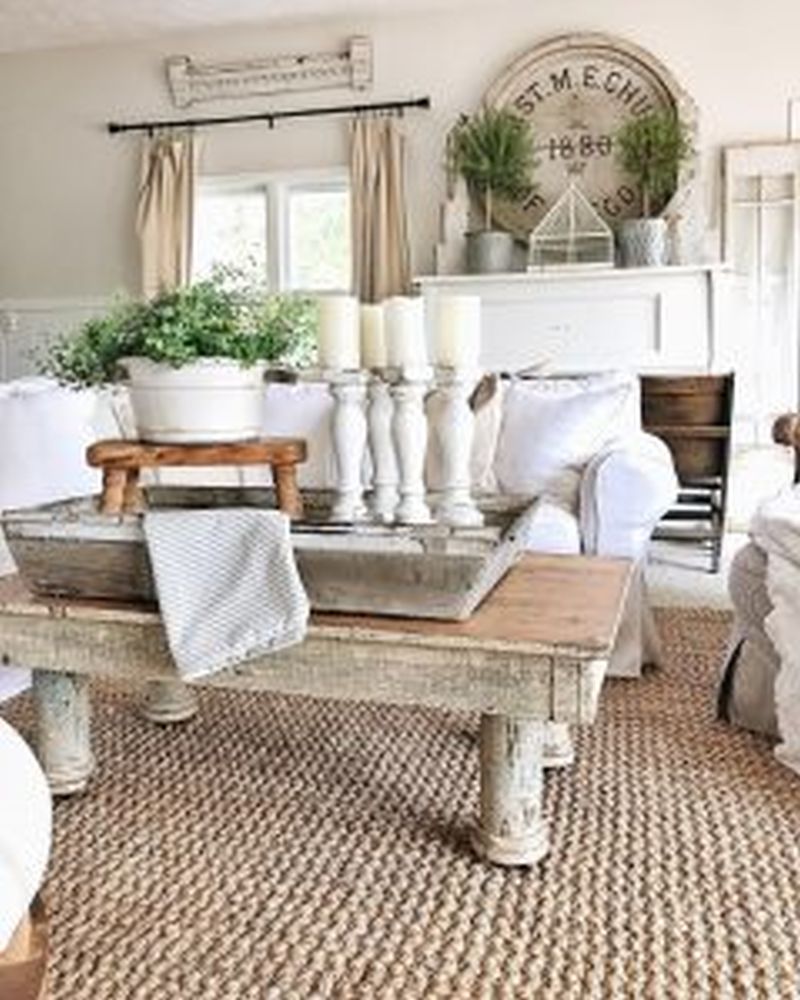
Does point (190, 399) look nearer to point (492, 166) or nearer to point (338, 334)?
point (338, 334)

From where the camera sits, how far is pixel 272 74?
230 inches

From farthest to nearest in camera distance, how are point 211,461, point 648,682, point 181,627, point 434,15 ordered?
point 434,15, point 648,682, point 211,461, point 181,627

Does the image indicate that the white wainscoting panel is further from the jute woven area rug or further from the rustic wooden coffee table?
the rustic wooden coffee table

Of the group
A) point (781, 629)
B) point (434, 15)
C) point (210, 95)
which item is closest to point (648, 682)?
point (781, 629)

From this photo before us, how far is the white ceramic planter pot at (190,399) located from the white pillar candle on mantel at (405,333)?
26 centimetres

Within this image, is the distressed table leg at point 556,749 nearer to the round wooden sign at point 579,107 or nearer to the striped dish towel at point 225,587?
the striped dish towel at point 225,587

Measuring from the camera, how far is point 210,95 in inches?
235

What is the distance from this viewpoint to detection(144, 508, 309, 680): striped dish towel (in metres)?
1.68

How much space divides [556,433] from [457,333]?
1.08 metres

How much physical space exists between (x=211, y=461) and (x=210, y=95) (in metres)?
4.69

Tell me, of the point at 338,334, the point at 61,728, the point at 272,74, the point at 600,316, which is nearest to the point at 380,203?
the point at 272,74

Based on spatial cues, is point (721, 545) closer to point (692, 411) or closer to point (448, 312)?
point (692, 411)

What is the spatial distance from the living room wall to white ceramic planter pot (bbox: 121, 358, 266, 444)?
3.98 m

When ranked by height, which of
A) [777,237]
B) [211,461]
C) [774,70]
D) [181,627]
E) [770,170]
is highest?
[774,70]
